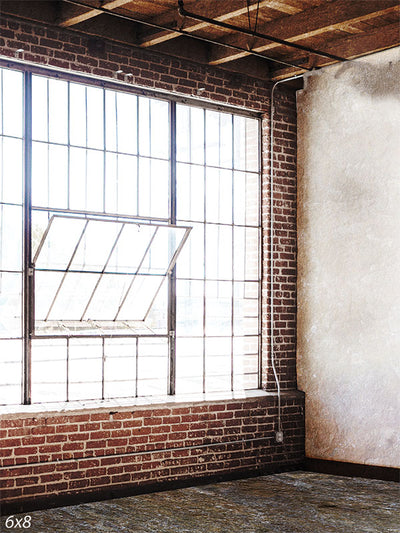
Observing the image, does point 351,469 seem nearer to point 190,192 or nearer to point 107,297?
point 107,297

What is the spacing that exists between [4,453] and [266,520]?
200 centimetres

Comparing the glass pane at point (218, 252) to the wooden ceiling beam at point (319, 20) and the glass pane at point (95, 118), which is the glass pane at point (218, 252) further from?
the wooden ceiling beam at point (319, 20)

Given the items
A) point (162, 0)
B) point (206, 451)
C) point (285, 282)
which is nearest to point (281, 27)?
point (162, 0)

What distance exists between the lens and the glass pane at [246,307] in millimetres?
7133

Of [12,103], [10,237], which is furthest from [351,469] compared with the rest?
[12,103]

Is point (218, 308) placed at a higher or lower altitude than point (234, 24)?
lower

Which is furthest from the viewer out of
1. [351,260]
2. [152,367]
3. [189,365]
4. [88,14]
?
[351,260]

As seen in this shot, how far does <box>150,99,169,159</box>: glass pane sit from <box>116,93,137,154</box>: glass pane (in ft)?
0.62

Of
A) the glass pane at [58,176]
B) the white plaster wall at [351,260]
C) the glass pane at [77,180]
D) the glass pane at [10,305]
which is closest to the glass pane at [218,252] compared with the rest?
the white plaster wall at [351,260]

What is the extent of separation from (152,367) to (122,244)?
1123 millimetres

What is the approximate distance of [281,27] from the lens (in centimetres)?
613

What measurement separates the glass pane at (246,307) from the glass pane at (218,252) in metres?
0.21

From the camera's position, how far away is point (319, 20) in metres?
5.89

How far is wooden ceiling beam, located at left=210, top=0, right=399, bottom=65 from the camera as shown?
5.70 meters
